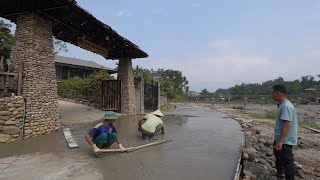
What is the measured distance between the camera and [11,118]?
9.04m

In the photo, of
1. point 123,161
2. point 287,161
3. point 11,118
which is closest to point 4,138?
point 11,118

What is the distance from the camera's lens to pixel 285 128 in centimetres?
512

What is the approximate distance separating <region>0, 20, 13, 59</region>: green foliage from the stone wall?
13.4 metres

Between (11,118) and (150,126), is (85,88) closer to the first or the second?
(11,118)

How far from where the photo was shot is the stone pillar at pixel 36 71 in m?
9.98

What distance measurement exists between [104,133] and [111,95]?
13.7 meters

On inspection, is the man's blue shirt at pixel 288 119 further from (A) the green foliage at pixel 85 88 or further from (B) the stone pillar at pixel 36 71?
Answer: (A) the green foliage at pixel 85 88

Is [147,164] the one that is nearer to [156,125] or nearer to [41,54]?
[156,125]

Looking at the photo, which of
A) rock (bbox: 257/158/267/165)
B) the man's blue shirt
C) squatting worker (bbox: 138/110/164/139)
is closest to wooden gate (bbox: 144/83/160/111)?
squatting worker (bbox: 138/110/164/139)

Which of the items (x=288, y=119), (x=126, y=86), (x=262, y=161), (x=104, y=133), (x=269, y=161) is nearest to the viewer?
(x=288, y=119)

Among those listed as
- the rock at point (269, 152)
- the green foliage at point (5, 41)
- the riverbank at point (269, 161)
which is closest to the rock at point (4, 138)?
the riverbank at point (269, 161)

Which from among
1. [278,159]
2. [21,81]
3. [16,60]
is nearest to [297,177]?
[278,159]

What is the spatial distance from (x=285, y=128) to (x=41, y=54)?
899 centimetres

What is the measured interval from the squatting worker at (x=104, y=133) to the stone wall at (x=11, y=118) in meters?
3.51
